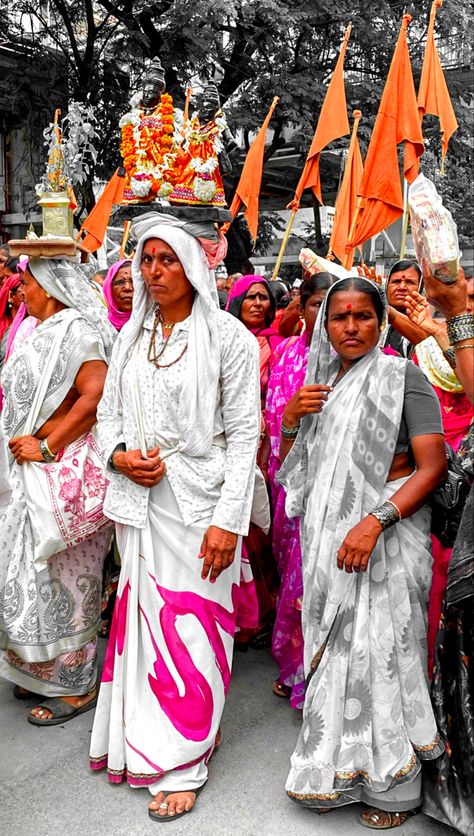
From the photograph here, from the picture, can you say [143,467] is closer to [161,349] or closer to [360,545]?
[161,349]

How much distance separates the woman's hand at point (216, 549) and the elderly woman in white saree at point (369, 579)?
297mm

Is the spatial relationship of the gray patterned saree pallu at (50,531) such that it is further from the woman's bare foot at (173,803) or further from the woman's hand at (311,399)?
the woman's hand at (311,399)

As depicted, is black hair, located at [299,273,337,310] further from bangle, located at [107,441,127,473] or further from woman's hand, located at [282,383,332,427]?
bangle, located at [107,441,127,473]

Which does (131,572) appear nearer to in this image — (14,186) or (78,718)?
(78,718)

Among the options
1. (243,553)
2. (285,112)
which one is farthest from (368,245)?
(243,553)

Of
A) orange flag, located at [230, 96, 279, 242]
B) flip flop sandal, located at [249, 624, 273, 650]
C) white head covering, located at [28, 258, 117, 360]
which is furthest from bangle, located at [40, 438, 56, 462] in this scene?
orange flag, located at [230, 96, 279, 242]

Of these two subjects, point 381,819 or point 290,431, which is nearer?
A: point 381,819

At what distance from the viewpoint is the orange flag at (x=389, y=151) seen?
19.6 feet

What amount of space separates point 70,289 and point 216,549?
1483mm

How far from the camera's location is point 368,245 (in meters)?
19.6

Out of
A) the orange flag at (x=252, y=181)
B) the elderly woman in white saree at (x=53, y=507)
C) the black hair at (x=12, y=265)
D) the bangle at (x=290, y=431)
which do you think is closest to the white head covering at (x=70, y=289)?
the elderly woman in white saree at (x=53, y=507)

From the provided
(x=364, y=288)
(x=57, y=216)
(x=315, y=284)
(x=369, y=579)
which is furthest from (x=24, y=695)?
(x=364, y=288)

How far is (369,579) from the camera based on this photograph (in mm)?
2650

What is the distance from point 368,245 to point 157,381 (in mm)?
17545
